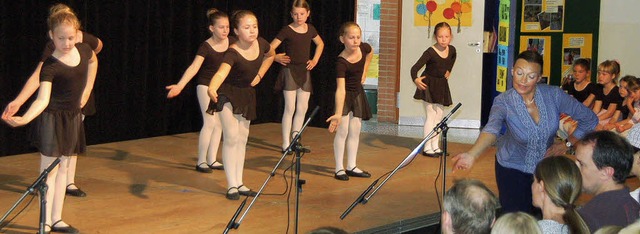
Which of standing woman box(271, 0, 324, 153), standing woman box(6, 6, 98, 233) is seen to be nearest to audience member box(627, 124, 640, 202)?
standing woman box(6, 6, 98, 233)

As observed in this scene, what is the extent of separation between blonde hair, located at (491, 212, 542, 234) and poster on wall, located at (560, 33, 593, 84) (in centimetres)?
824

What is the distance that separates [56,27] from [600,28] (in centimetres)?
704

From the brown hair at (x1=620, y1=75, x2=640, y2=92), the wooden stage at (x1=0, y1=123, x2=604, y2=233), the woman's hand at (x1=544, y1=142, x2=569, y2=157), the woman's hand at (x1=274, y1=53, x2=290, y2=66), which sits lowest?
the wooden stage at (x1=0, y1=123, x2=604, y2=233)

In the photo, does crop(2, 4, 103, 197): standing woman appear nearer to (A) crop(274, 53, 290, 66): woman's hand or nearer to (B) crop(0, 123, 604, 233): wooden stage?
(B) crop(0, 123, 604, 233): wooden stage

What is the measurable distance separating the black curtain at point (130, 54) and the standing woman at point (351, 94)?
8.87 ft

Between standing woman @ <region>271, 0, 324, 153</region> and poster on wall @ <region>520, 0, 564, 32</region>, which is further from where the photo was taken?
poster on wall @ <region>520, 0, 564, 32</region>

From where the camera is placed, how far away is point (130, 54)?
10062 millimetres

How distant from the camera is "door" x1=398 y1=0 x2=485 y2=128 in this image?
11.9 m

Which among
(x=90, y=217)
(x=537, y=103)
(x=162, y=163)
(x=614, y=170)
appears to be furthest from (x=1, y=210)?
(x=614, y=170)

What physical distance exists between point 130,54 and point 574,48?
16.2 feet

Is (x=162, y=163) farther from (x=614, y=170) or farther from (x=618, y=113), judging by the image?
(x=614, y=170)

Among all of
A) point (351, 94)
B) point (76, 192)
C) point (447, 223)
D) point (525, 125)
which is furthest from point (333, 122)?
point (447, 223)

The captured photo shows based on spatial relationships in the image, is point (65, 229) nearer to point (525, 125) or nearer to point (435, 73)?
point (525, 125)

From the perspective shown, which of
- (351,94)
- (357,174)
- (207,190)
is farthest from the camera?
(357,174)
